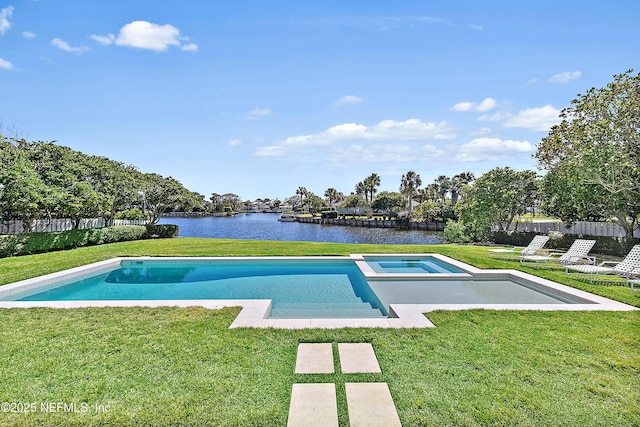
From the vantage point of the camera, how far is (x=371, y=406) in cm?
288

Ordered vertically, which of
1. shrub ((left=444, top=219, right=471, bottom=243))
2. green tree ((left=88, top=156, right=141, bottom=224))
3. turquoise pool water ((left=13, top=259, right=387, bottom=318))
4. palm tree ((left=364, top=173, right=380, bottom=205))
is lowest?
turquoise pool water ((left=13, top=259, right=387, bottom=318))

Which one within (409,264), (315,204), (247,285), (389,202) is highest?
(389,202)

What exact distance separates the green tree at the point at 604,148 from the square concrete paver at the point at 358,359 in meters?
12.3

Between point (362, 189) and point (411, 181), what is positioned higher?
point (411, 181)

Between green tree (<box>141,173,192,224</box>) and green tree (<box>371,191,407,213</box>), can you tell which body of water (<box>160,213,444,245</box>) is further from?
green tree (<box>371,191,407,213</box>)

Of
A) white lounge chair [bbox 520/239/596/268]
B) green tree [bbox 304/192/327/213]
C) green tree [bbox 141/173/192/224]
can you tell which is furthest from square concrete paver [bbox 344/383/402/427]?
green tree [bbox 304/192/327/213]

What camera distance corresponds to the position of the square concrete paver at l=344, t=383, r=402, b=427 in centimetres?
267

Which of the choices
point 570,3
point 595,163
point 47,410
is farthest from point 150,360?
point 595,163

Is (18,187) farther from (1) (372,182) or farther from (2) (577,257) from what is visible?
(1) (372,182)

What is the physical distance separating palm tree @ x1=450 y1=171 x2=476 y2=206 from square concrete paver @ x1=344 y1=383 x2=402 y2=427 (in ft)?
240

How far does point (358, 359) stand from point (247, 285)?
17.8 ft

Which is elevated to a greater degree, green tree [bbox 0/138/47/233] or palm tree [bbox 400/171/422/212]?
palm tree [bbox 400/171/422/212]

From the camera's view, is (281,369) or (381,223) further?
(381,223)

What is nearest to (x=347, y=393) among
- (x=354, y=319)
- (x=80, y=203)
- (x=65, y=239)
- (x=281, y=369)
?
(x=281, y=369)
